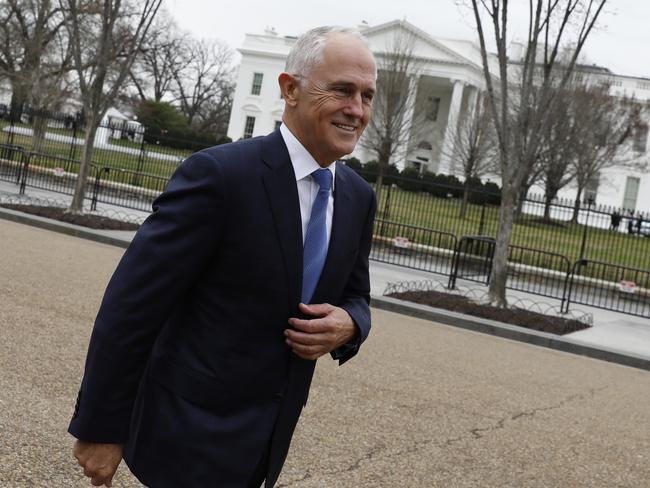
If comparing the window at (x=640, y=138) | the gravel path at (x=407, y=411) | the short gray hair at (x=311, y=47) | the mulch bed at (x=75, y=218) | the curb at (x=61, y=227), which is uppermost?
the window at (x=640, y=138)

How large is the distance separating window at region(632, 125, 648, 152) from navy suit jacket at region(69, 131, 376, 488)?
50.6 meters

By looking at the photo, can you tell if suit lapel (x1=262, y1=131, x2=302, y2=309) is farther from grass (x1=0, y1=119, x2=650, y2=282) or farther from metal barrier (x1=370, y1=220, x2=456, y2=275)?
grass (x1=0, y1=119, x2=650, y2=282)

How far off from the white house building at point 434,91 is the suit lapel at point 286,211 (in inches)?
2011

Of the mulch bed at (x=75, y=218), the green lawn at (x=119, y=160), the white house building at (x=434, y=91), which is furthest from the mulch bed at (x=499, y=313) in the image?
the white house building at (x=434, y=91)

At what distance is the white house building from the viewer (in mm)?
58844

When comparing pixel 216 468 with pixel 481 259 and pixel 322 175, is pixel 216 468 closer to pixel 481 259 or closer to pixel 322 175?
pixel 322 175

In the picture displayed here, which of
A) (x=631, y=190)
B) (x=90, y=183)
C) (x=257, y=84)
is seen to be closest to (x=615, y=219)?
(x=90, y=183)

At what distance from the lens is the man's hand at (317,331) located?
2424mm

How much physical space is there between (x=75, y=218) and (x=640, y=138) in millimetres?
43121

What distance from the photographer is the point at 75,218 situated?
17188mm

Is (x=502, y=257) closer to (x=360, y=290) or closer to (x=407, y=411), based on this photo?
(x=407, y=411)

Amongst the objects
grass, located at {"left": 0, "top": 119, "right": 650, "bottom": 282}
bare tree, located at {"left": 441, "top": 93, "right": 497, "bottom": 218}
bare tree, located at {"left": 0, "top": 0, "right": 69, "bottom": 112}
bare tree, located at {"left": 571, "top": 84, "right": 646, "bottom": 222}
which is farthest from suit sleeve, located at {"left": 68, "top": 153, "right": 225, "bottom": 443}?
bare tree, located at {"left": 0, "top": 0, "right": 69, "bottom": 112}

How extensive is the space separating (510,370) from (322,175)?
24.3 ft

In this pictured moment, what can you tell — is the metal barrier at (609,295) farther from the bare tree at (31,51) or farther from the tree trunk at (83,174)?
the bare tree at (31,51)
